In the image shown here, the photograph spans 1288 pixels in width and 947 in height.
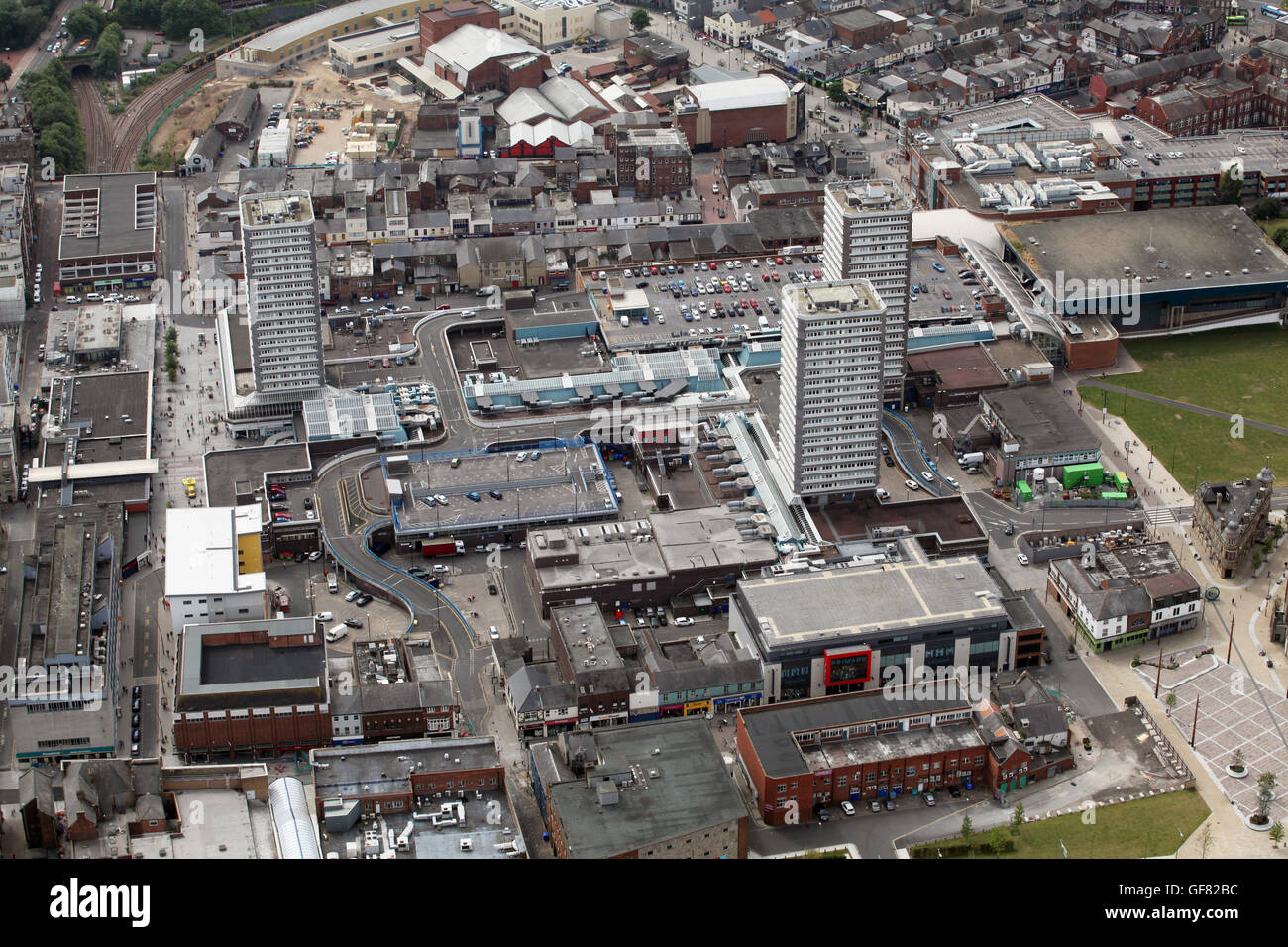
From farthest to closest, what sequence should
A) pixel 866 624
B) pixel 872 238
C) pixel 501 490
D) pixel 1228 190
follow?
pixel 1228 190 → pixel 872 238 → pixel 501 490 → pixel 866 624

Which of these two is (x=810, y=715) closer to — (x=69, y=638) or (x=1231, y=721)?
(x=1231, y=721)

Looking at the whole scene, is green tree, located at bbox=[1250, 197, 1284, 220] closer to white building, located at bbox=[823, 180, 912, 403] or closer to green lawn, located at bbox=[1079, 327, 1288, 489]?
green lawn, located at bbox=[1079, 327, 1288, 489]

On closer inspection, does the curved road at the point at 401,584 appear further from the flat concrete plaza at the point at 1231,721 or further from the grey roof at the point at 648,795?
the flat concrete plaza at the point at 1231,721

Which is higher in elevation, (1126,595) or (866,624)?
(866,624)

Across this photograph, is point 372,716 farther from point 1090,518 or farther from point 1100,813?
point 1090,518

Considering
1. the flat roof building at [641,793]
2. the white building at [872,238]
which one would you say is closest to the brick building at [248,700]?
the flat roof building at [641,793]

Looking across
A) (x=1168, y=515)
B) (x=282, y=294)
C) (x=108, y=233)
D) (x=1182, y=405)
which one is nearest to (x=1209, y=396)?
(x=1182, y=405)
